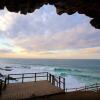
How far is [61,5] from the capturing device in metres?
10.5

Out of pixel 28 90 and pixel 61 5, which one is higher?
pixel 61 5

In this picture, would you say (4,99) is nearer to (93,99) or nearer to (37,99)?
(37,99)

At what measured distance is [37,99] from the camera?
1355 centimetres

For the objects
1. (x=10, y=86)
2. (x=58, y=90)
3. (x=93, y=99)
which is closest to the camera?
(x=93, y=99)

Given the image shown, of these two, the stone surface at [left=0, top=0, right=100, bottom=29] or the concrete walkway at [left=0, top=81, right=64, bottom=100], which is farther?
the concrete walkway at [left=0, top=81, right=64, bottom=100]

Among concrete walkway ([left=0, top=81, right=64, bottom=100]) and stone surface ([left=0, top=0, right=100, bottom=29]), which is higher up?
stone surface ([left=0, top=0, right=100, bottom=29])

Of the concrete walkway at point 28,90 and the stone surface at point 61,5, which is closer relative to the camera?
the stone surface at point 61,5

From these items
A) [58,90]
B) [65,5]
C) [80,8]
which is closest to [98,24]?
[80,8]

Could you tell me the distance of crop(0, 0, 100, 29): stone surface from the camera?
31.8 ft

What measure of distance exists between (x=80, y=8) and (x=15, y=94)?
7759 mm

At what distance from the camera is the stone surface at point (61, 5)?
9.69 meters

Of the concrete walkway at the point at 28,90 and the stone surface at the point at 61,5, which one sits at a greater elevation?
the stone surface at the point at 61,5

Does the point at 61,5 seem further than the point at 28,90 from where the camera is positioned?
No

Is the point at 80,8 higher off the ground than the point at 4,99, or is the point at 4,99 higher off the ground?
the point at 80,8
